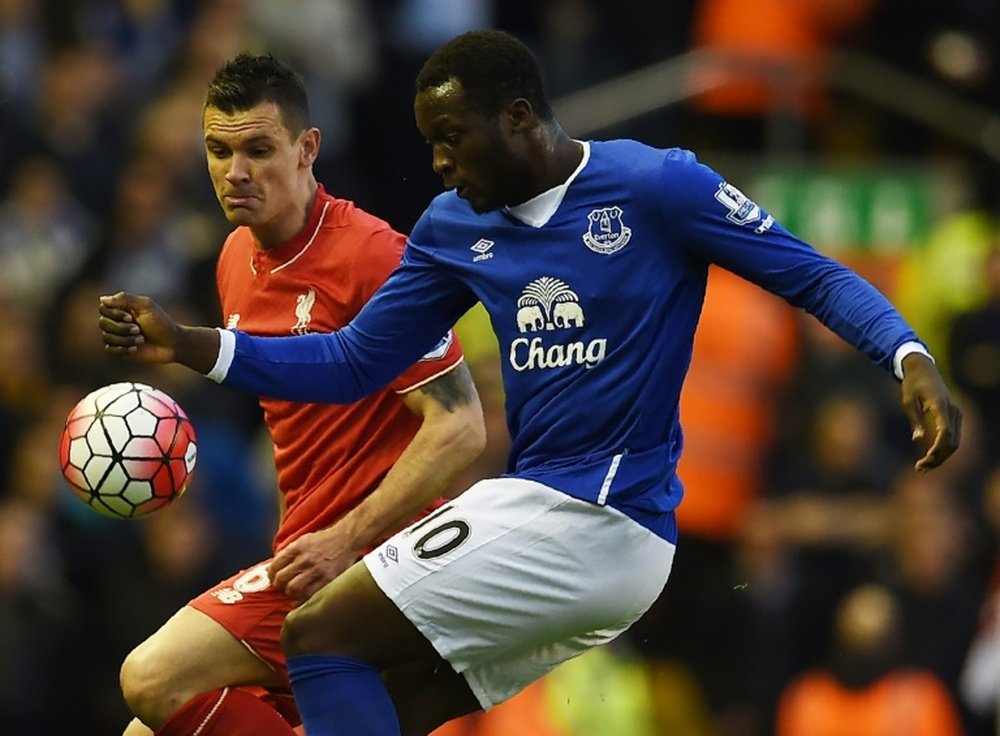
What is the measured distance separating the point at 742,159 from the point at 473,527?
7.55 m

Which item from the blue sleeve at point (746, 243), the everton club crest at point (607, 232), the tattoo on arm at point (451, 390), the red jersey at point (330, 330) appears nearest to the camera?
the blue sleeve at point (746, 243)

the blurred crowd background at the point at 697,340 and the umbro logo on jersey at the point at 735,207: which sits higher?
the umbro logo on jersey at the point at 735,207

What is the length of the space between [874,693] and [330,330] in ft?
16.0

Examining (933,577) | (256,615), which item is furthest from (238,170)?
(933,577)

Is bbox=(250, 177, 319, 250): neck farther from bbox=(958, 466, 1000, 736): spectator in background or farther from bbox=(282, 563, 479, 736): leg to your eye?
bbox=(958, 466, 1000, 736): spectator in background

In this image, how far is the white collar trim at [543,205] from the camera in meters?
6.27

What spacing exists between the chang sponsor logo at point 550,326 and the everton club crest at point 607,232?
0.14 meters

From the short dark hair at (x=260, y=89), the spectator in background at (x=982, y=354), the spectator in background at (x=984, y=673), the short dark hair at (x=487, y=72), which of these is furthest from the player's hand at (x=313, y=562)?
the spectator in background at (x=982, y=354)

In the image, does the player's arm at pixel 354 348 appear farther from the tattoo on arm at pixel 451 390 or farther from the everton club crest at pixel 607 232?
the everton club crest at pixel 607 232

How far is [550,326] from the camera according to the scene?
622 centimetres

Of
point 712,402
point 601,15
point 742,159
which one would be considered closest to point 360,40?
point 601,15

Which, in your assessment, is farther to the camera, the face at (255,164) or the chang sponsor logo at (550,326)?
the face at (255,164)

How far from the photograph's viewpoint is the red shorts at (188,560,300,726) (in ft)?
22.2

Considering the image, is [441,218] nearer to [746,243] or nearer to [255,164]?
[255,164]
